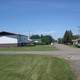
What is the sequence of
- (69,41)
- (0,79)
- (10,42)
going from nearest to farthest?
(0,79), (10,42), (69,41)

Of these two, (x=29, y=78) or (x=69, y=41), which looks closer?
(x=29, y=78)

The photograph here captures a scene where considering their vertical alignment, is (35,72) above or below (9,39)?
below

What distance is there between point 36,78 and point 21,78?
733 mm

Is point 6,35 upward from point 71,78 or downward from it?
upward

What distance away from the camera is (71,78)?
1255 cm

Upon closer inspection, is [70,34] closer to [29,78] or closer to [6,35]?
[6,35]

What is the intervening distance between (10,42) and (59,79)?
227 feet

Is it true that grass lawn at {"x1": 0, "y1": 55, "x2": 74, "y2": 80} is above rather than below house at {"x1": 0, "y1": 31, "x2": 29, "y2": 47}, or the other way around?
below

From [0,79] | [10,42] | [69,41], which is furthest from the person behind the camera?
[69,41]

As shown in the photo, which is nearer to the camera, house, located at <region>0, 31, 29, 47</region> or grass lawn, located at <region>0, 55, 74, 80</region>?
grass lawn, located at <region>0, 55, 74, 80</region>

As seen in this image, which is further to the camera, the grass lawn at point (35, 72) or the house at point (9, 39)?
the house at point (9, 39)

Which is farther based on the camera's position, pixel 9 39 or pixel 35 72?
pixel 9 39

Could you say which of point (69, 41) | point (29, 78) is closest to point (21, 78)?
point (29, 78)

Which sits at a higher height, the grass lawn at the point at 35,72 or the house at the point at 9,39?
the house at the point at 9,39
